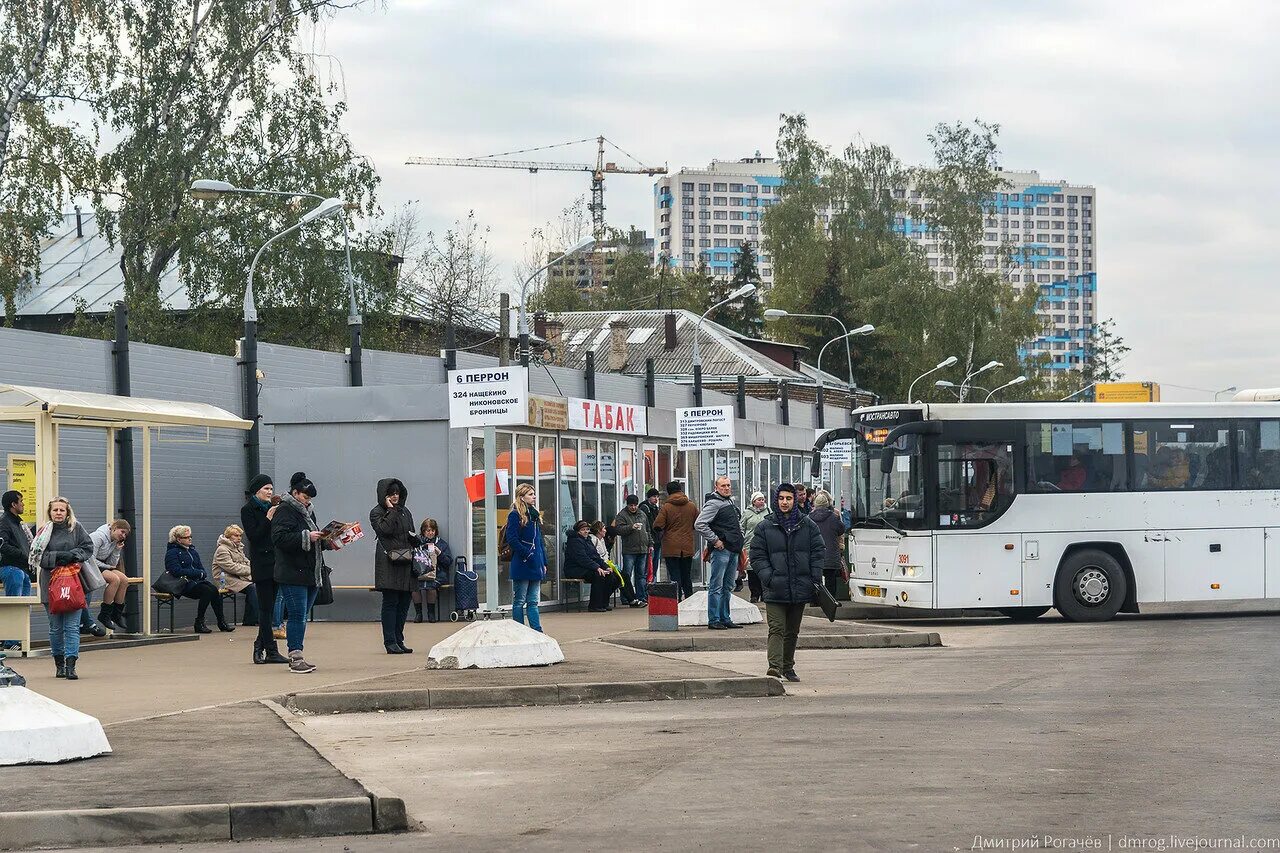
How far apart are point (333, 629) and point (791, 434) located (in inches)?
705

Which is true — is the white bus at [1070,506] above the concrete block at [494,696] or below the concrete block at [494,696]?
above

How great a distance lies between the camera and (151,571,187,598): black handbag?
2228cm

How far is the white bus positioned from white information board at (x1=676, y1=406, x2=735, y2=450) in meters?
2.09

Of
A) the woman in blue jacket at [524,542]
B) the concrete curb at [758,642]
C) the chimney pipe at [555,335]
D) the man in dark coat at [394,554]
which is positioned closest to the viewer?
the man in dark coat at [394,554]

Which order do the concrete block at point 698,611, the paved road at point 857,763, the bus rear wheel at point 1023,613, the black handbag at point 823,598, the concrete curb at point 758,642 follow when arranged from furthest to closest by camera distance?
the bus rear wheel at point 1023,613 < the concrete block at point 698,611 < the concrete curb at point 758,642 < the black handbag at point 823,598 < the paved road at point 857,763

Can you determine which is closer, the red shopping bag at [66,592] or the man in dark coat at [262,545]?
the red shopping bag at [66,592]

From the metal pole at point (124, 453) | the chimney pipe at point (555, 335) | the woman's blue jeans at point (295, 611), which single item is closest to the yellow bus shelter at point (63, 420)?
the metal pole at point (124, 453)

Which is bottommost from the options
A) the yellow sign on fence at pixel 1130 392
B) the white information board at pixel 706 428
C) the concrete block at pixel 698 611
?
the concrete block at pixel 698 611

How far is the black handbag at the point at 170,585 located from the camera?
73.1 ft

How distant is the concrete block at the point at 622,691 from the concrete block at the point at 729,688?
10cm

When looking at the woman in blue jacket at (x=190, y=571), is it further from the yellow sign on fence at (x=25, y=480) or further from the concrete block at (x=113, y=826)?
the concrete block at (x=113, y=826)

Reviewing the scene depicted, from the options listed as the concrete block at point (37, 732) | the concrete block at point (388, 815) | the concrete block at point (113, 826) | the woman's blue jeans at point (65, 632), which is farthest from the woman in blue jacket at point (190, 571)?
the concrete block at point (388, 815)

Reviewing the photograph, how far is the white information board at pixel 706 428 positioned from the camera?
84.2 feet

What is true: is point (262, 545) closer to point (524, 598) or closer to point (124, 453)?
point (524, 598)
